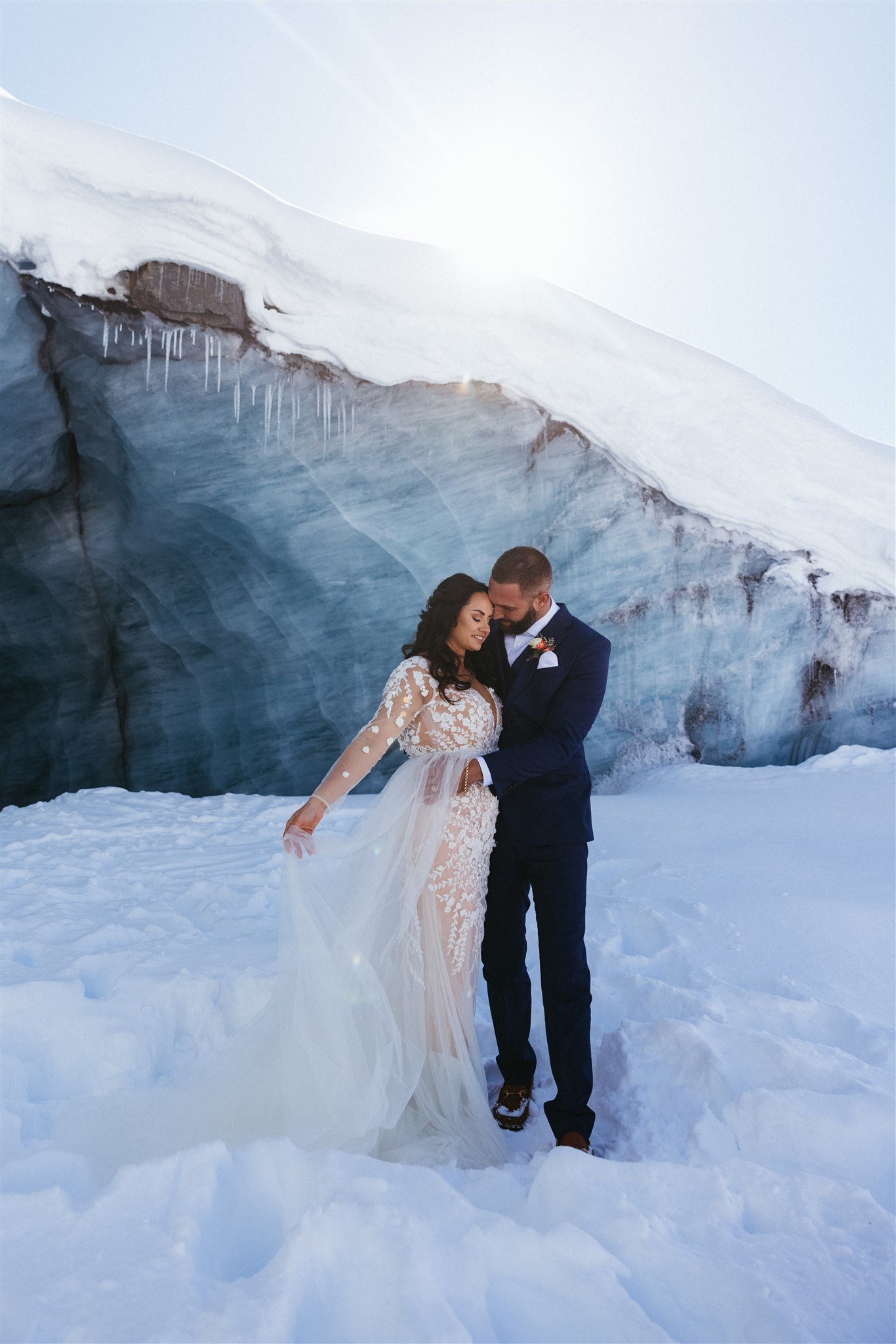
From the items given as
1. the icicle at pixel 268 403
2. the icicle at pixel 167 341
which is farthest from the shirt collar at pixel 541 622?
the icicle at pixel 167 341

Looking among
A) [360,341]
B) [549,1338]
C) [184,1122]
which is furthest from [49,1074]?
[360,341]

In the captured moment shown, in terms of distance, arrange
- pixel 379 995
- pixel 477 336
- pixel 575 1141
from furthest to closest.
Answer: pixel 477 336
pixel 379 995
pixel 575 1141

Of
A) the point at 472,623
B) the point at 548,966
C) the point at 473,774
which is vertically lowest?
the point at 548,966

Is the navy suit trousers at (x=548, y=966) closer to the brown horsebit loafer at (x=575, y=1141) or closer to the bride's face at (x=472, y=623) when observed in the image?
the brown horsebit loafer at (x=575, y=1141)

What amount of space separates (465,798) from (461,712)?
228 mm

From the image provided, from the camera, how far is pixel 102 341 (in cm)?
559

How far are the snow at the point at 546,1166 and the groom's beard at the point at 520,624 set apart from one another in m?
1.11

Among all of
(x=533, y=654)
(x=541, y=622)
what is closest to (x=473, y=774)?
(x=533, y=654)

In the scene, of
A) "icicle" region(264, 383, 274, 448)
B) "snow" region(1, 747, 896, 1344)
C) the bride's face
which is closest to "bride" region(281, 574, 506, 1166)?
the bride's face

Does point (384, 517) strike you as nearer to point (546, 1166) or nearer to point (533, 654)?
point (533, 654)

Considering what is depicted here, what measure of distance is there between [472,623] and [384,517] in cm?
395

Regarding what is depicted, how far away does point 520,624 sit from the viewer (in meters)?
2.22

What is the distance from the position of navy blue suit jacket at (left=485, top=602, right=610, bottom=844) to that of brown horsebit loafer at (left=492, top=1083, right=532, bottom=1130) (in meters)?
0.64

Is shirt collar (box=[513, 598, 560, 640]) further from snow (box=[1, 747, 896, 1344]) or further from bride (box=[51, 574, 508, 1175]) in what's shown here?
snow (box=[1, 747, 896, 1344])
